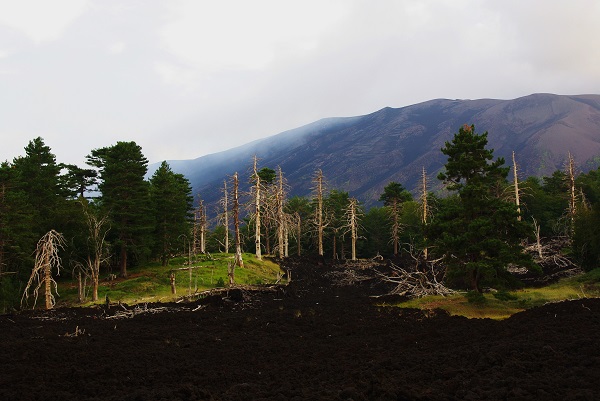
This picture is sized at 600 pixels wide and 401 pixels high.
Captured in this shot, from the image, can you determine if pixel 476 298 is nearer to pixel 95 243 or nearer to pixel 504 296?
pixel 504 296

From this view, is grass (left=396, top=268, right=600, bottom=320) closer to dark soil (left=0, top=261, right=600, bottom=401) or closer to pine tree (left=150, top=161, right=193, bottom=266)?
dark soil (left=0, top=261, right=600, bottom=401)

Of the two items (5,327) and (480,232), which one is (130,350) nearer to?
(5,327)

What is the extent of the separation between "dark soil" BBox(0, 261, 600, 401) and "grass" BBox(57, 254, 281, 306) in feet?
23.2

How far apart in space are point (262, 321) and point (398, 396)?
1167 cm

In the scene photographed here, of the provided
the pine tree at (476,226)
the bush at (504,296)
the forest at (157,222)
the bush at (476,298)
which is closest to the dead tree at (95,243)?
the forest at (157,222)

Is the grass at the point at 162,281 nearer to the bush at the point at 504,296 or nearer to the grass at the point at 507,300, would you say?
the grass at the point at 507,300

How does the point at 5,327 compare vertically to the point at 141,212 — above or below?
below

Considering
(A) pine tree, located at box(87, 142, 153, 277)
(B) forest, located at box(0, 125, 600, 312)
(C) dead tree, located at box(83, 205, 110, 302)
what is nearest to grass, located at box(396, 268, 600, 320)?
(B) forest, located at box(0, 125, 600, 312)

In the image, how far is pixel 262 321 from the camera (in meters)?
18.9

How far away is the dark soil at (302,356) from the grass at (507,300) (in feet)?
8.87

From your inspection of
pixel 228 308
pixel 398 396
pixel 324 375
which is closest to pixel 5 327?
pixel 228 308

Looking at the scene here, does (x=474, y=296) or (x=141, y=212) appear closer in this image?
(x=474, y=296)

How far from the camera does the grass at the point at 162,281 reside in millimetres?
27984

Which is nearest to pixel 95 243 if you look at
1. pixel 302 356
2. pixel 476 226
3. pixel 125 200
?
pixel 125 200
